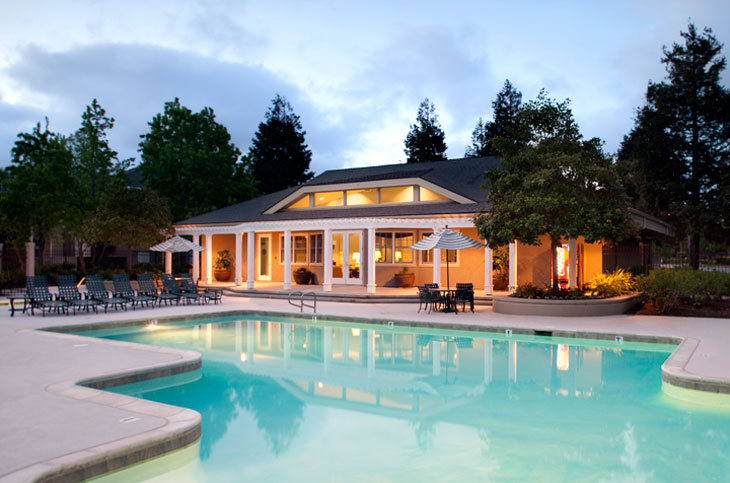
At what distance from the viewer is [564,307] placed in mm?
16172

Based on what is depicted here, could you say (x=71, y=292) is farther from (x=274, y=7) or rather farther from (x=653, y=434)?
(x=653, y=434)

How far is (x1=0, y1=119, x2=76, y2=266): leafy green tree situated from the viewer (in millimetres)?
26438

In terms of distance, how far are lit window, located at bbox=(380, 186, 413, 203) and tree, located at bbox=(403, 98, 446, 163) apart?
25.6 m

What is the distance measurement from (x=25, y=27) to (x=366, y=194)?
14.5 metres

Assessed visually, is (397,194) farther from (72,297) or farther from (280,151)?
(280,151)

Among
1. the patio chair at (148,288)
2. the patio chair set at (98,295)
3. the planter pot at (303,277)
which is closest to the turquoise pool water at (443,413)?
the patio chair set at (98,295)

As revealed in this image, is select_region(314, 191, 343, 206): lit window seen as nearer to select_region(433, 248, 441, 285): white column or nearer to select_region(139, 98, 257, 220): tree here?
select_region(433, 248, 441, 285): white column

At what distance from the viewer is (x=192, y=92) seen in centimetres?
4081

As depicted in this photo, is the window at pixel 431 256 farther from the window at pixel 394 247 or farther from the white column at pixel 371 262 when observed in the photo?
the white column at pixel 371 262

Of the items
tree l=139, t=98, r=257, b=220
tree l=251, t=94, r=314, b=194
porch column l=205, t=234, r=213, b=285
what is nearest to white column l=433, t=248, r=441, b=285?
porch column l=205, t=234, r=213, b=285

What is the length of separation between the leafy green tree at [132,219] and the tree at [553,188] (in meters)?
15.4

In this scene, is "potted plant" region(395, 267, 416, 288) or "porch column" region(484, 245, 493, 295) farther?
"potted plant" region(395, 267, 416, 288)

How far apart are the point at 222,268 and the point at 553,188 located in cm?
1700

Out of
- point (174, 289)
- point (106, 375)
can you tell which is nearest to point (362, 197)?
point (174, 289)
